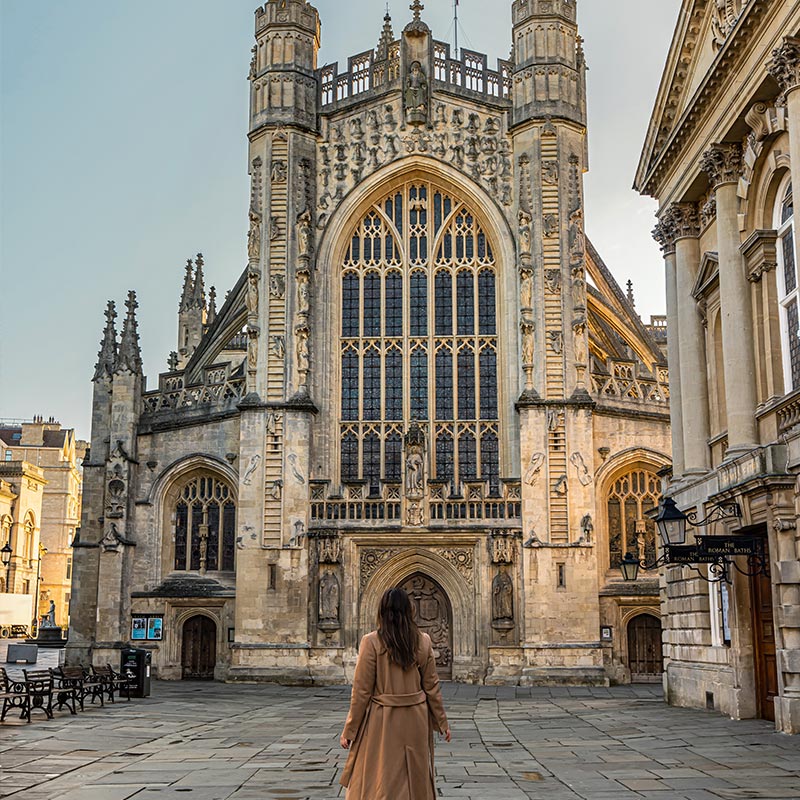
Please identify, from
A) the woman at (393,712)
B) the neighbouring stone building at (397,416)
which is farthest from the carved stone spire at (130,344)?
the woman at (393,712)

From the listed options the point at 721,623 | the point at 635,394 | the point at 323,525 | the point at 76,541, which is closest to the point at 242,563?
the point at 323,525

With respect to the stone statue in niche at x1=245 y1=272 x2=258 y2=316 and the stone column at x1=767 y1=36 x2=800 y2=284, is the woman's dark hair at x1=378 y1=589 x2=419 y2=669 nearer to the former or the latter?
the stone column at x1=767 y1=36 x2=800 y2=284

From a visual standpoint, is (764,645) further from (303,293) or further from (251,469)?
(303,293)

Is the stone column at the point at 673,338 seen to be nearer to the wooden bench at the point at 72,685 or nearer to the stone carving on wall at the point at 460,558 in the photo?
the stone carving on wall at the point at 460,558

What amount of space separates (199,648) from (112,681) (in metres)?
9.30

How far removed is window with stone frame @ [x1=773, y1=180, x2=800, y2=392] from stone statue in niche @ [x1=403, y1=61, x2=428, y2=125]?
16.3m

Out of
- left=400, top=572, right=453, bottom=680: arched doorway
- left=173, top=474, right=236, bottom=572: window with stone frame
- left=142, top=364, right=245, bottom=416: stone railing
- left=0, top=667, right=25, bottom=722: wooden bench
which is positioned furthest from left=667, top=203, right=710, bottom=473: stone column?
left=173, top=474, right=236, bottom=572: window with stone frame

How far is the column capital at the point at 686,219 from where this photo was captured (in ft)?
69.4

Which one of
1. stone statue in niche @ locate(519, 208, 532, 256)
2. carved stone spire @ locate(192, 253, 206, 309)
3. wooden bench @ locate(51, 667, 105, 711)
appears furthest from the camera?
carved stone spire @ locate(192, 253, 206, 309)

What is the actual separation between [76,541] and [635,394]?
16.9m

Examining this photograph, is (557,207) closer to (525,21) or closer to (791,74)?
(525,21)

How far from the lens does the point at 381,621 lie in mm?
7453

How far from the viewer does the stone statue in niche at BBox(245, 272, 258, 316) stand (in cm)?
3070

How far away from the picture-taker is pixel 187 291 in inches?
1750
